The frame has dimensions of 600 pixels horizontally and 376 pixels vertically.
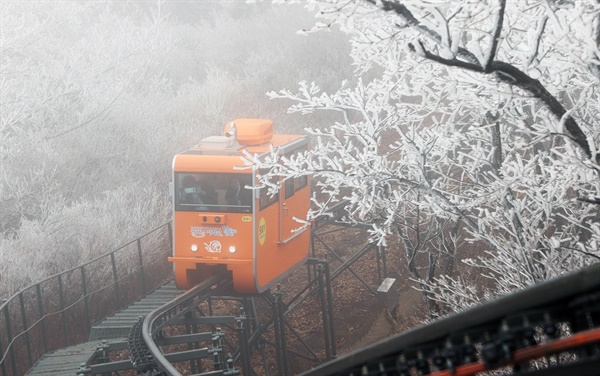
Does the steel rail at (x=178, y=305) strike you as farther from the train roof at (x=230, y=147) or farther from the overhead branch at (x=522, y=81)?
the overhead branch at (x=522, y=81)

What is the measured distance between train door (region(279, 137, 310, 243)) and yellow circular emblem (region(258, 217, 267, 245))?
47 cm

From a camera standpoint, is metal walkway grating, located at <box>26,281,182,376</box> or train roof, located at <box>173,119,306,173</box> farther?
train roof, located at <box>173,119,306,173</box>

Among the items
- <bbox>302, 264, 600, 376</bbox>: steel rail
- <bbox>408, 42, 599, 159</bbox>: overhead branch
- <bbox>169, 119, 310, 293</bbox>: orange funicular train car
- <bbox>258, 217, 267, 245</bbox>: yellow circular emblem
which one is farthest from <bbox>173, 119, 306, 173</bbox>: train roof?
<bbox>302, 264, 600, 376</bbox>: steel rail

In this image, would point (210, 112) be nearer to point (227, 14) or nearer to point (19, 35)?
point (19, 35)

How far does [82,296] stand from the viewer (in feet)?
46.0

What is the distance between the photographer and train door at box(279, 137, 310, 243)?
→ 13.3 meters

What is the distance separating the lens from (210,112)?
2620cm

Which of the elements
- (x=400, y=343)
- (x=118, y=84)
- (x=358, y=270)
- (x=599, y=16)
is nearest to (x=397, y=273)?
(x=358, y=270)

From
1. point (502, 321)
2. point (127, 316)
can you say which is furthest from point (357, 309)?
point (502, 321)

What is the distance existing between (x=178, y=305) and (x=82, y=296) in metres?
3.04

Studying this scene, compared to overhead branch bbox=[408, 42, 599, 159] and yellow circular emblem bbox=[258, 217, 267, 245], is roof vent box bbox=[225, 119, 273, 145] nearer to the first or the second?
yellow circular emblem bbox=[258, 217, 267, 245]

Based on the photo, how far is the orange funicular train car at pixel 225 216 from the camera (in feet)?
40.6

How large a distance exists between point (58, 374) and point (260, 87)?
2001cm

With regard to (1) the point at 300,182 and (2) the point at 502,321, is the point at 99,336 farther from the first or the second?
(2) the point at 502,321
